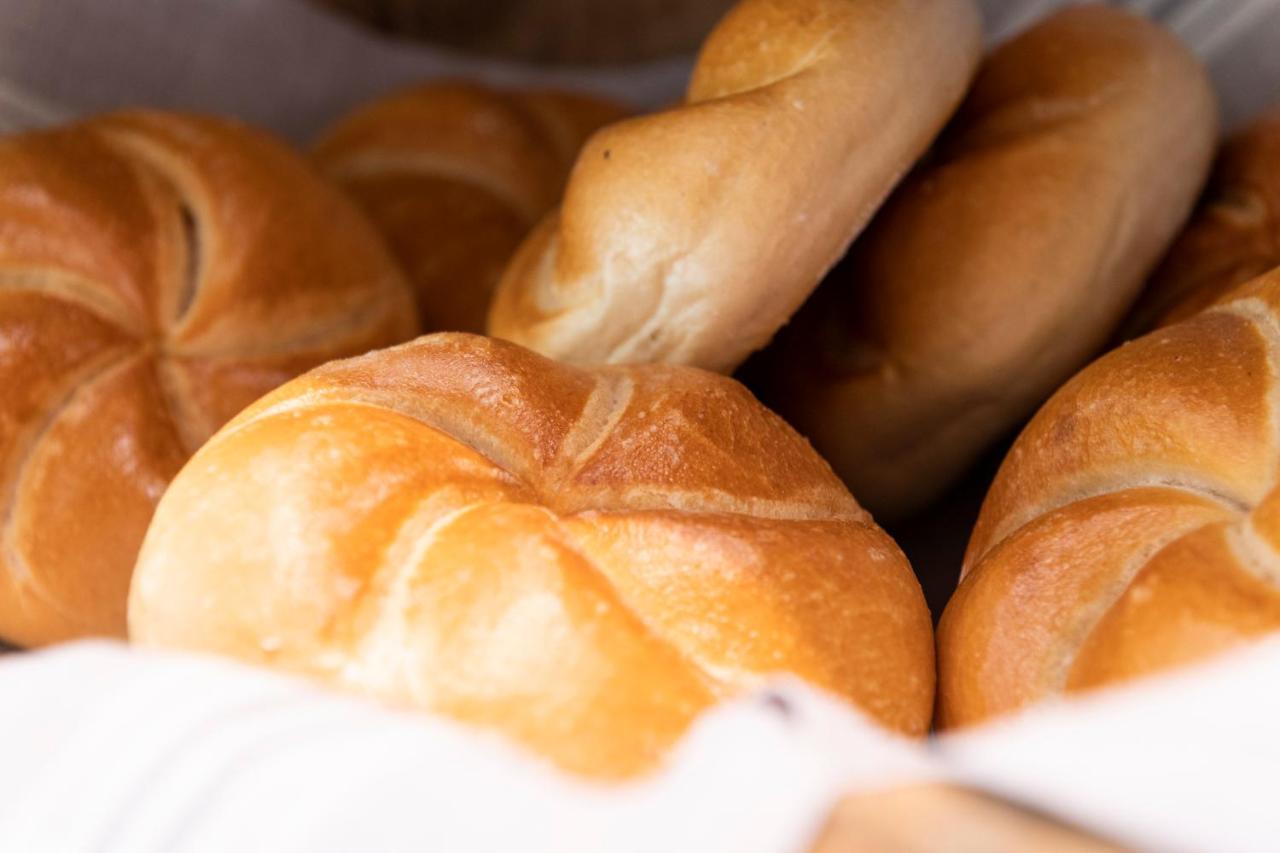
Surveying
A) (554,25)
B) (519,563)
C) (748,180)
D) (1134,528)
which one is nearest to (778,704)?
(519,563)

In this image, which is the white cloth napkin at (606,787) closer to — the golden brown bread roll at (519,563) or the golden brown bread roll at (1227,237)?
the golden brown bread roll at (519,563)

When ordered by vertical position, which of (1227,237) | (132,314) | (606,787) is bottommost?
(132,314)

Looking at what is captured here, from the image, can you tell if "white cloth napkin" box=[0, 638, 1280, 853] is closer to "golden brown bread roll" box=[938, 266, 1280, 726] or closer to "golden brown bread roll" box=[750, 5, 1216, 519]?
"golden brown bread roll" box=[938, 266, 1280, 726]

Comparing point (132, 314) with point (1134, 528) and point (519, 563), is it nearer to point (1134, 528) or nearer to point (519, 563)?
point (519, 563)

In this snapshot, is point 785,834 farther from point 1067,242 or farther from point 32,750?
point 1067,242

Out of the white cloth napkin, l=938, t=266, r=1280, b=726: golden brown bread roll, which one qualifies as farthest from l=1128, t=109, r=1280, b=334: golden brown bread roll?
the white cloth napkin

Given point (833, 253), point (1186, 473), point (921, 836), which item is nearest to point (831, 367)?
point (833, 253)

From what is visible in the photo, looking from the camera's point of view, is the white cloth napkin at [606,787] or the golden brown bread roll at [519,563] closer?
the white cloth napkin at [606,787]

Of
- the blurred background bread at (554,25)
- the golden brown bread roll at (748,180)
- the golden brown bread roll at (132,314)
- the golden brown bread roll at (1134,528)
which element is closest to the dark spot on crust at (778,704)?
the golden brown bread roll at (1134,528)
